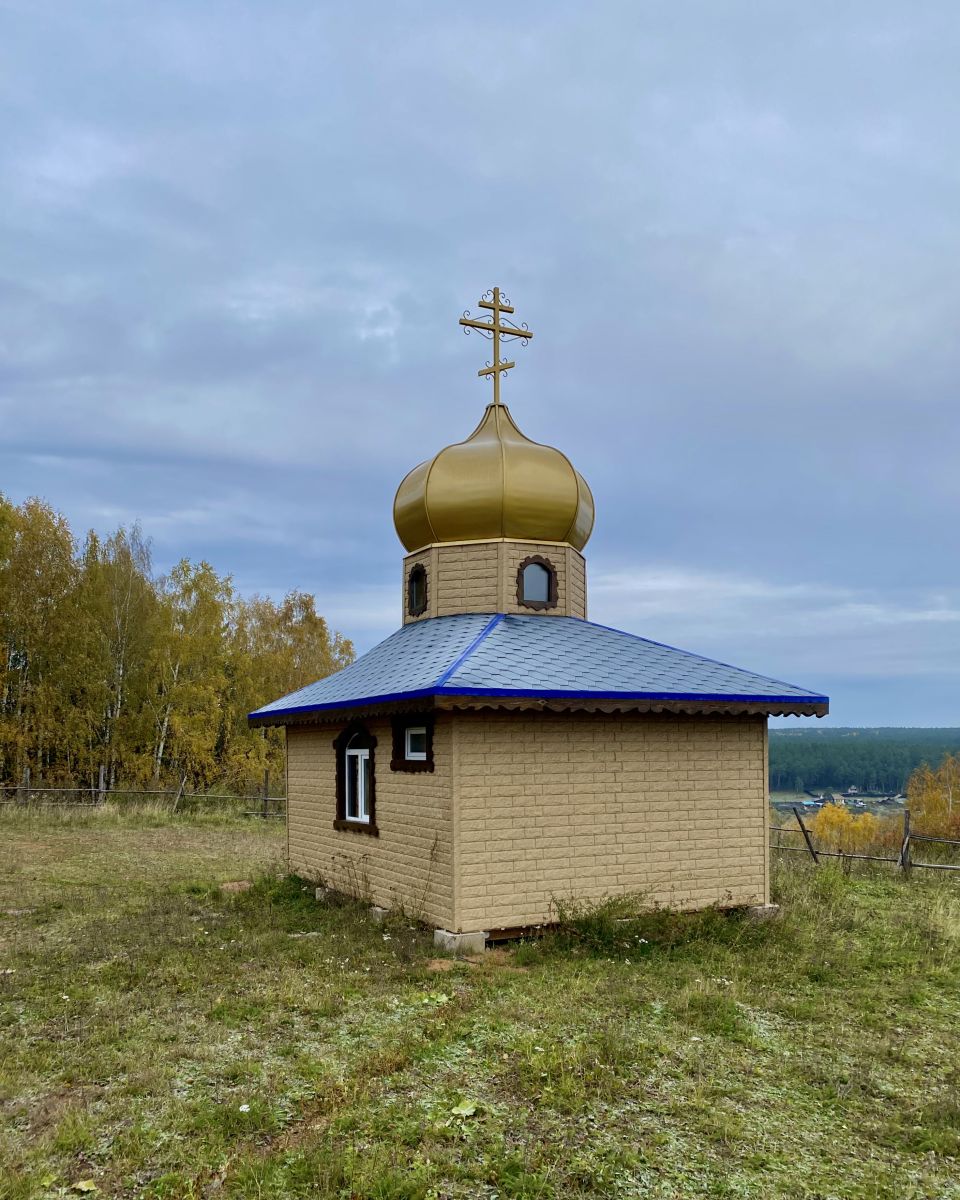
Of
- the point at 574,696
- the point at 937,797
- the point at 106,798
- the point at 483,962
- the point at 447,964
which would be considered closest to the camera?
the point at 447,964

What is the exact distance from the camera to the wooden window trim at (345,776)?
11.3 metres

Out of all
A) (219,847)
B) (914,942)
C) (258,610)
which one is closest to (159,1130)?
(914,942)

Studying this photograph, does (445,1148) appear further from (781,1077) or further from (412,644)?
(412,644)

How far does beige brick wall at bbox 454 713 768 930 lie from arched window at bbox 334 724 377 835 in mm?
2257

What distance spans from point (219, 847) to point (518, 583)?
10.1 metres

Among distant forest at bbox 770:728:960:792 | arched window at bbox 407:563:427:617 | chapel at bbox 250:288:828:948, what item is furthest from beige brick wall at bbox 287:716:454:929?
distant forest at bbox 770:728:960:792

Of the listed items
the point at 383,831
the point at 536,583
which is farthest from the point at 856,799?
→ the point at 383,831

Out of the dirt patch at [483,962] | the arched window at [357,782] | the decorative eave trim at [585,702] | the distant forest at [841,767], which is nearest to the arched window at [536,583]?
the arched window at [357,782]

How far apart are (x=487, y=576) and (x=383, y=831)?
371cm

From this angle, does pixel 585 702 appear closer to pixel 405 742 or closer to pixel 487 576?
pixel 405 742

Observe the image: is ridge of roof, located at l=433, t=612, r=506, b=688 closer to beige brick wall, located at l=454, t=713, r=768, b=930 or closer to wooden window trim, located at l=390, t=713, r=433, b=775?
beige brick wall, located at l=454, t=713, r=768, b=930

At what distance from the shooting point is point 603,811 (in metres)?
10.1

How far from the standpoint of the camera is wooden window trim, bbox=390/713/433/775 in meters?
9.96

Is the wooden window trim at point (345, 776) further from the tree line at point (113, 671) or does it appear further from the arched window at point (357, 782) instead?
the tree line at point (113, 671)
